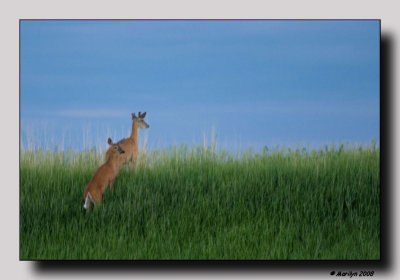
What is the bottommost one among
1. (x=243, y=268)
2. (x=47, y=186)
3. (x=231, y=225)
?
(x=243, y=268)

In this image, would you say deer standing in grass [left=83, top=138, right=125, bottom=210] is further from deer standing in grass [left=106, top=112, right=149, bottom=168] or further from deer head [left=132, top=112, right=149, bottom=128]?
deer head [left=132, top=112, right=149, bottom=128]

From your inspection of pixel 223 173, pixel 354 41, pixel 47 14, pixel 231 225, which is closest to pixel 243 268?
pixel 231 225

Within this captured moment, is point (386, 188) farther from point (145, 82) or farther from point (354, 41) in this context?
point (145, 82)

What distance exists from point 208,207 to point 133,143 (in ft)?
2.43

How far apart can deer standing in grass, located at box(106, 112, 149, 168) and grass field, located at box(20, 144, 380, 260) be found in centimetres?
9

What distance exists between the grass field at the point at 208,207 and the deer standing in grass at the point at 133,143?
92mm

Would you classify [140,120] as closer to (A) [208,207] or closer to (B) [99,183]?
(B) [99,183]

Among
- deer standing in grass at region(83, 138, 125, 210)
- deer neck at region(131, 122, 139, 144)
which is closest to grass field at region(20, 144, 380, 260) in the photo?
deer standing in grass at region(83, 138, 125, 210)

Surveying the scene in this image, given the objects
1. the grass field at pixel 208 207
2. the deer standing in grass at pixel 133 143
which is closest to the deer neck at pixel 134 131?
the deer standing in grass at pixel 133 143

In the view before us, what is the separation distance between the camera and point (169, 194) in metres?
A: 4.67

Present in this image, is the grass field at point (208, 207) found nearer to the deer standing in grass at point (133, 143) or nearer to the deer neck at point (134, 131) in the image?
the deer standing in grass at point (133, 143)

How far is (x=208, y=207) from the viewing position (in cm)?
462

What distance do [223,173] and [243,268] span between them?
28.7 inches

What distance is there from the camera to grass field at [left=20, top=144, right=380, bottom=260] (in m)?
4.55
